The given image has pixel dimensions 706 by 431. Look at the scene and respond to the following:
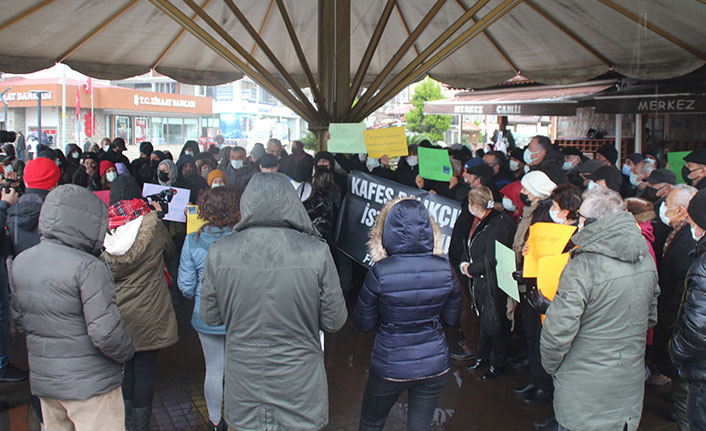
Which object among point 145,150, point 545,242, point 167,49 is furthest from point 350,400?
point 145,150

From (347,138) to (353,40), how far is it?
3.73 meters

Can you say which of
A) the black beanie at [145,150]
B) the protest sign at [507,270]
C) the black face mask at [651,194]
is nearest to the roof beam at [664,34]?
the black face mask at [651,194]

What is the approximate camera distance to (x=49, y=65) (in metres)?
7.73

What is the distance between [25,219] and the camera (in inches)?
185

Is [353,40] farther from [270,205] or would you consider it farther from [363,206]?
[270,205]

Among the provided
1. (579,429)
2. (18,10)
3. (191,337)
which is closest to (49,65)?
(18,10)

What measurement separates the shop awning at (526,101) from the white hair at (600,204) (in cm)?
756

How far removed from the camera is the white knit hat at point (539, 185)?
4520 mm

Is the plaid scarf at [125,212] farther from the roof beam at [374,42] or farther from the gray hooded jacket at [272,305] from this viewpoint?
the roof beam at [374,42]

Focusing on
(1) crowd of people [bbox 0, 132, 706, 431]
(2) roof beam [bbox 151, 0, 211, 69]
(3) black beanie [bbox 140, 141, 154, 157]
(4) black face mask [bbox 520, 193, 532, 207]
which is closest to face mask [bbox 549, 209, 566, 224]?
(4) black face mask [bbox 520, 193, 532, 207]

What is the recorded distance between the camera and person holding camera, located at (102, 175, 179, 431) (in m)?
3.66

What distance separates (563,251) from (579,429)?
1.11 m

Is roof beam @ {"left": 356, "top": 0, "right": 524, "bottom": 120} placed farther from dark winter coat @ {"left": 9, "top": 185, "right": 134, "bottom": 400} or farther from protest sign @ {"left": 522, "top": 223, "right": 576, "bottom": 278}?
dark winter coat @ {"left": 9, "top": 185, "right": 134, "bottom": 400}

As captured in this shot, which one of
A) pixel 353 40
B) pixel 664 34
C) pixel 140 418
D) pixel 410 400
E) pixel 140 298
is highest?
pixel 353 40
